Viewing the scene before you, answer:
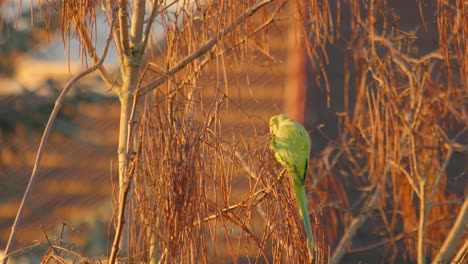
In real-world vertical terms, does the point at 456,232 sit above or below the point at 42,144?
below

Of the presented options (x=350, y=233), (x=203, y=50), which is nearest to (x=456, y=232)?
(x=350, y=233)

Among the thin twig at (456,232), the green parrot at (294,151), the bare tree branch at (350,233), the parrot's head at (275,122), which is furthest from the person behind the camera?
the bare tree branch at (350,233)

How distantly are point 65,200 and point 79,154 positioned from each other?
0.41 meters

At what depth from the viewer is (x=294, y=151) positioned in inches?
101

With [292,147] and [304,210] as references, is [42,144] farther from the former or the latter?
[292,147]

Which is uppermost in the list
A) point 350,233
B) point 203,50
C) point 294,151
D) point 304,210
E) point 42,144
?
point 203,50

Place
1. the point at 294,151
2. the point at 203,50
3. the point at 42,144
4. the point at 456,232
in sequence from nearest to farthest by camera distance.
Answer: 1. the point at 42,144
2. the point at 203,50
3. the point at 294,151
4. the point at 456,232

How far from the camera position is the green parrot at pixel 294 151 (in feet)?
7.82

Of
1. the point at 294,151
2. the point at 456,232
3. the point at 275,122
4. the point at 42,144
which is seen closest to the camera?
the point at 42,144

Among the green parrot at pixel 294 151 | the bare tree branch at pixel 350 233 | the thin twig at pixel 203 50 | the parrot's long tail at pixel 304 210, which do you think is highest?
the thin twig at pixel 203 50

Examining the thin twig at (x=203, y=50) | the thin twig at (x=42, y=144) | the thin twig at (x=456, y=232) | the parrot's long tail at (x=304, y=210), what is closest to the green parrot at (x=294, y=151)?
the parrot's long tail at (x=304, y=210)

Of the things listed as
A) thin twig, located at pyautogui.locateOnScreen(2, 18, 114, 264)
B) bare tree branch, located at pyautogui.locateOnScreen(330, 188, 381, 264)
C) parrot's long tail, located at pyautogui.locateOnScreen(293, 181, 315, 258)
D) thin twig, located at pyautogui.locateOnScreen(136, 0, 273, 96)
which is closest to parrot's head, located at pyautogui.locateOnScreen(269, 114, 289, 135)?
parrot's long tail, located at pyautogui.locateOnScreen(293, 181, 315, 258)

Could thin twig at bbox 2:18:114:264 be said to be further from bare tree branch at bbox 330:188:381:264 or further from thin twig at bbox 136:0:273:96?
bare tree branch at bbox 330:188:381:264

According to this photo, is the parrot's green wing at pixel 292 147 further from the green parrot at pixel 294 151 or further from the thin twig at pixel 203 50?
the thin twig at pixel 203 50
